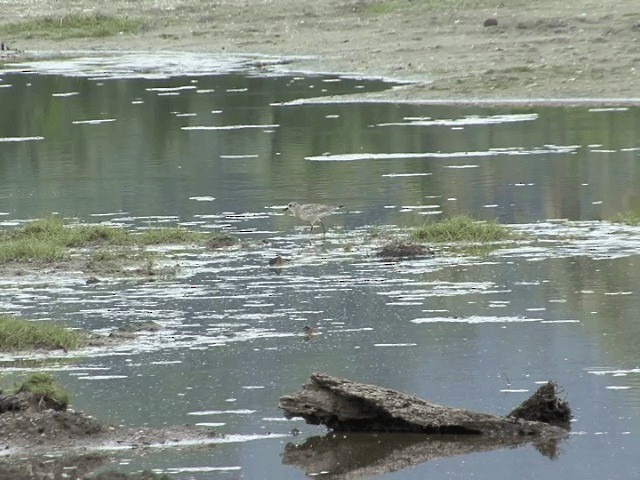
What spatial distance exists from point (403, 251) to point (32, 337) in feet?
14.2

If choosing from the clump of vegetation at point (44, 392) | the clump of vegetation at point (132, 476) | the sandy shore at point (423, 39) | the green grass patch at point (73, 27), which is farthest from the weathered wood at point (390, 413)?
the green grass patch at point (73, 27)

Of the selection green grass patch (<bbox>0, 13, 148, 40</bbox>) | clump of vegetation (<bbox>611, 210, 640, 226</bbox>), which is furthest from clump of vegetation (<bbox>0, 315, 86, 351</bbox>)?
green grass patch (<bbox>0, 13, 148, 40</bbox>)

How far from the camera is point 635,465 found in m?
9.15

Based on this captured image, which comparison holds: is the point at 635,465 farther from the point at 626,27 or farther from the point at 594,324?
the point at 626,27

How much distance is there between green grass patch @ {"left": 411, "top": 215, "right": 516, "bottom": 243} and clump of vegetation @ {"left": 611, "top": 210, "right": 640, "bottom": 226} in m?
1.25

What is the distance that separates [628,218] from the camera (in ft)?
56.3

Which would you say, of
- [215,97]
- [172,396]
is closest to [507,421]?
[172,396]

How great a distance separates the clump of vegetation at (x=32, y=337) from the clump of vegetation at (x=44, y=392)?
2.00m

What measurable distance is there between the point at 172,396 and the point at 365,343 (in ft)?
5.83

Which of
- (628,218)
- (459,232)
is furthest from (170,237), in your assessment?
(628,218)

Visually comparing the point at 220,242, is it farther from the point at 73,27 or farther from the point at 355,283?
the point at 73,27

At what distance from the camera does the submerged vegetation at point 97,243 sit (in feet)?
50.9

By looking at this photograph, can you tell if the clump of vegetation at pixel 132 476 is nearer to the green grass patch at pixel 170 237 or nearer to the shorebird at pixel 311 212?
the green grass patch at pixel 170 237

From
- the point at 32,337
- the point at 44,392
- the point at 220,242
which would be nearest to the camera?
the point at 44,392
